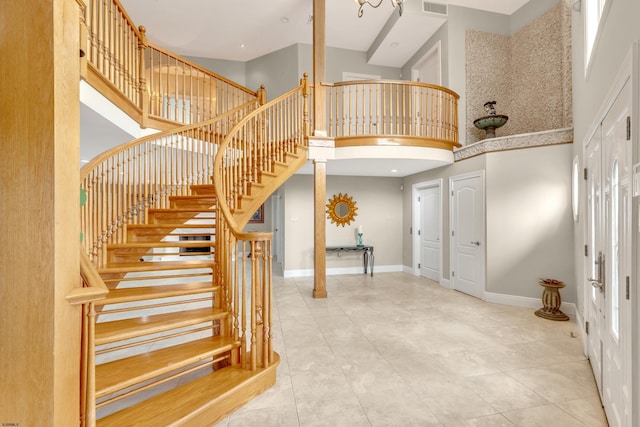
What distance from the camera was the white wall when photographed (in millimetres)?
6707

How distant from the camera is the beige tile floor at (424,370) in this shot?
2018mm

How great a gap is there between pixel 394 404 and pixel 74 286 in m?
2.09

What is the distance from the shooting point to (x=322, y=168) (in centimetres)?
505

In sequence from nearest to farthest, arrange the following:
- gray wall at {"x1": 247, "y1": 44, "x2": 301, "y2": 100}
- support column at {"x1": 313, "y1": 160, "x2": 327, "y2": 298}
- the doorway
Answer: support column at {"x1": 313, "y1": 160, "x2": 327, "y2": 298}
the doorway
gray wall at {"x1": 247, "y1": 44, "x2": 301, "y2": 100}

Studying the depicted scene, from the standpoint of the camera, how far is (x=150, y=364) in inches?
78.4

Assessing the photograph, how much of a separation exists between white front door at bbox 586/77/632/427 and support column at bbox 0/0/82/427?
8.48 ft

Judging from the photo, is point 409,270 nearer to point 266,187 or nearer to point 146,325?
point 266,187

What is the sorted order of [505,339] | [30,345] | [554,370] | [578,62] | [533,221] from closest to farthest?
[30,345]
[554,370]
[505,339]
[578,62]
[533,221]

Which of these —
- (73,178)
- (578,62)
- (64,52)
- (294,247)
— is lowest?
(294,247)

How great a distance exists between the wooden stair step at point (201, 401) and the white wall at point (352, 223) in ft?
14.5

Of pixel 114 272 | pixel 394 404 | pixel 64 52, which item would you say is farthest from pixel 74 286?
pixel 394 404

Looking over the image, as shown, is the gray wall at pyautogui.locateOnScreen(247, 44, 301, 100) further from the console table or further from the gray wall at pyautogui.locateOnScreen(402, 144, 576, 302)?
the gray wall at pyautogui.locateOnScreen(402, 144, 576, 302)

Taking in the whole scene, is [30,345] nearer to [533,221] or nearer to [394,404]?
[394,404]

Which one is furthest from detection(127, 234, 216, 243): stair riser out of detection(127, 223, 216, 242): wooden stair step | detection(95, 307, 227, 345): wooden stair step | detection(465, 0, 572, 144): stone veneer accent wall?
detection(465, 0, 572, 144): stone veneer accent wall
